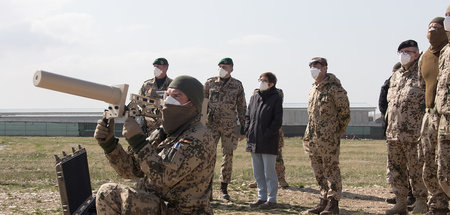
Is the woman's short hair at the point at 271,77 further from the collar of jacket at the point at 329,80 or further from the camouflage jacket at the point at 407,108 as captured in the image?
the camouflage jacket at the point at 407,108

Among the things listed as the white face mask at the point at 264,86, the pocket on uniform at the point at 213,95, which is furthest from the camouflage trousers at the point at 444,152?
the pocket on uniform at the point at 213,95

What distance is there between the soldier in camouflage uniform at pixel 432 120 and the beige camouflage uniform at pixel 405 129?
0.78 m

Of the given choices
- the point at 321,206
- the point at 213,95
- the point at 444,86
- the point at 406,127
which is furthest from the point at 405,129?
the point at 213,95

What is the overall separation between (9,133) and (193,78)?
171 feet

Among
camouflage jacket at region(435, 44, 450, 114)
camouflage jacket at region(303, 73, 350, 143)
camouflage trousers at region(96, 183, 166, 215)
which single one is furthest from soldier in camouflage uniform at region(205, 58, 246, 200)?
camouflage trousers at region(96, 183, 166, 215)

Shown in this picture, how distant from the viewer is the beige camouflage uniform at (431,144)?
637 cm

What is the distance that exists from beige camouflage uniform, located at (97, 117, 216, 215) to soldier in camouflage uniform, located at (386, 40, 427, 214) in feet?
12.9

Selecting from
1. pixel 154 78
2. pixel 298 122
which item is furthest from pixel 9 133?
pixel 154 78

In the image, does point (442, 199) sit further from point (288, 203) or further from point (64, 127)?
point (64, 127)

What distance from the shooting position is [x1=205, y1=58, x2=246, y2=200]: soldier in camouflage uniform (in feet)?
33.4

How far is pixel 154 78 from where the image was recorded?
9969 mm

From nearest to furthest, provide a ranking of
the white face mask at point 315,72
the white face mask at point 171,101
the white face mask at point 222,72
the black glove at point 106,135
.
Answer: the white face mask at point 171,101 → the black glove at point 106,135 → the white face mask at point 315,72 → the white face mask at point 222,72

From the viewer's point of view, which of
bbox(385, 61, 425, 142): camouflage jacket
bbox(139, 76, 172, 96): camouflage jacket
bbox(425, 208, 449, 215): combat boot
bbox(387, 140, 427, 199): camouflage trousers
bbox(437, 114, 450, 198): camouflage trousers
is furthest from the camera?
bbox(139, 76, 172, 96): camouflage jacket

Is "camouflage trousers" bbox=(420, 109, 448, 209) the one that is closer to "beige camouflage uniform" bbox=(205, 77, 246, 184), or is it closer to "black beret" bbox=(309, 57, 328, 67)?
"black beret" bbox=(309, 57, 328, 67)
